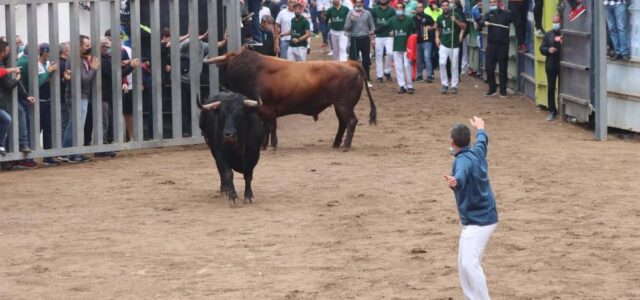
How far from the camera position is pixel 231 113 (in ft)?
50.2

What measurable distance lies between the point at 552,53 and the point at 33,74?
8.65 meters

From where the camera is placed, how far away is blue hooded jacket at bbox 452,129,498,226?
9.70 m

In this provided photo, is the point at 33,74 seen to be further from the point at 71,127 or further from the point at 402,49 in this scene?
the point at 402,49

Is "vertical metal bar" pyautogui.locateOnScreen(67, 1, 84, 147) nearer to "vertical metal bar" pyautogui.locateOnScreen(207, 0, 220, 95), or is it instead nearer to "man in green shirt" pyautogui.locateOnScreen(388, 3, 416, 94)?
"vertical metal bar" pyautogui.locateOnScreen(207, 0, 220, 95)

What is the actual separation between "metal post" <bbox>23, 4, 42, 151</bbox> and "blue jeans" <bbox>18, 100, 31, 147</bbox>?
0.04 m

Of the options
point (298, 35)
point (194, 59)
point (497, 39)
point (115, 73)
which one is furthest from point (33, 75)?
point (497, 39)

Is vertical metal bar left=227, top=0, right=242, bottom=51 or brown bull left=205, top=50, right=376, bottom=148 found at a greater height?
vertical metal bar left=227, top=0, right=242, bottom=51

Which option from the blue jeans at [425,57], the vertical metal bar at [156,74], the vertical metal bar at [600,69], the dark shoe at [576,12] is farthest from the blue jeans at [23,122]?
the blue jeans at [425,57]

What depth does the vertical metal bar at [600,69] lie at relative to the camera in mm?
20203

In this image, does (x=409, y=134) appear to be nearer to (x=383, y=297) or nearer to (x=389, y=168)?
(x=389, y=168)

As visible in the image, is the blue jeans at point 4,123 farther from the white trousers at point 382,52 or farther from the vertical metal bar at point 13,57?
the white trousers at point 382,52

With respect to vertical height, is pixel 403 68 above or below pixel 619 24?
below

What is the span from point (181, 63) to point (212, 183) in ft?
13.2

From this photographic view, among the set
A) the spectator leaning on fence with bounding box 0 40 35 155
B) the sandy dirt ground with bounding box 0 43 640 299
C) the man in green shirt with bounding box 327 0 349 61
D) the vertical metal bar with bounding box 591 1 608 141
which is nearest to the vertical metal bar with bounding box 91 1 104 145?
the sandy dirt ground with bounding box 0 43 640 299
